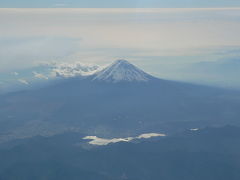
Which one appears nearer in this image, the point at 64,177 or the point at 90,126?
the point at 64,177

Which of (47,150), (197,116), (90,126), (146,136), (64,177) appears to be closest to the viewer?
(64,177)

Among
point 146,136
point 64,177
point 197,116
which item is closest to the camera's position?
point 64,177

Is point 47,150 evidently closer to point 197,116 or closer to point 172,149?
point 172,149

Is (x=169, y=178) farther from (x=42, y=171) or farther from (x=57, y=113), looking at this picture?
(x=57, y=113)

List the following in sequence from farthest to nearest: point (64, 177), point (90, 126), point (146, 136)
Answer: point (90, 126) → point (146, 136) → point (64, 177)

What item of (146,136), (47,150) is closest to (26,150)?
(47,150)

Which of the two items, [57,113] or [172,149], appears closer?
[172,149]

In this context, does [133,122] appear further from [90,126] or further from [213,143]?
[213,143]

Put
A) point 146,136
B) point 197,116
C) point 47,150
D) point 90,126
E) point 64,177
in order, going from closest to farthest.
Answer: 1. point 64,177
2. point 47,150
3. point 146,136
4. point 90,126
5. point 197,116

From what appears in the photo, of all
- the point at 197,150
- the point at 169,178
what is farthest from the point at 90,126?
the point at 169,178
